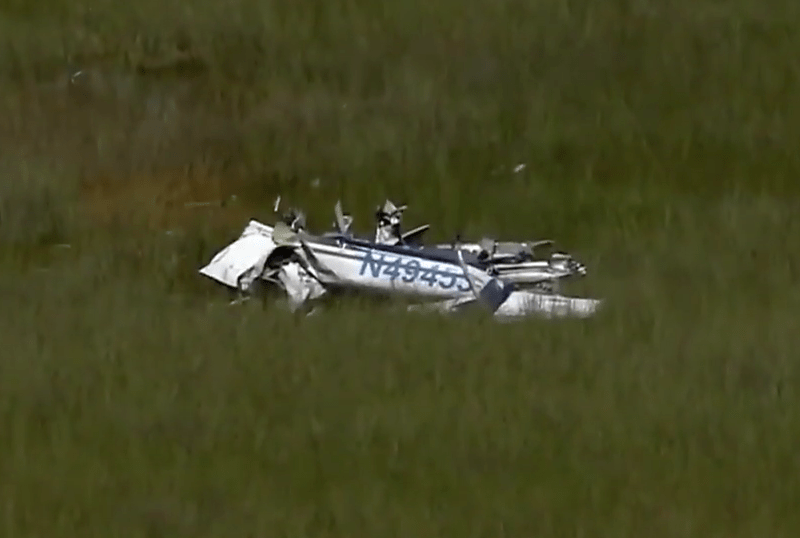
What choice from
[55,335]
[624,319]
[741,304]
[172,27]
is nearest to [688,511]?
[624,319]

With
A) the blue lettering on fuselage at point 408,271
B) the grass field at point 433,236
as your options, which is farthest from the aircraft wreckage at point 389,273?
the grass field at point 433,236

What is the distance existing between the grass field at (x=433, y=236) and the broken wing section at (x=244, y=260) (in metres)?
0.10

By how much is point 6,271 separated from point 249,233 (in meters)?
1.24

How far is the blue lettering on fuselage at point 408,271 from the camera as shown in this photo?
5.92 meters

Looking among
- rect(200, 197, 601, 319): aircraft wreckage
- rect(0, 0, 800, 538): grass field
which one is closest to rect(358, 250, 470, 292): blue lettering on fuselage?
rect(200, 197, 601, 319): aircraft wreckage

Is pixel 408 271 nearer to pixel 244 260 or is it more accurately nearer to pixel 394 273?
pixel 394 273

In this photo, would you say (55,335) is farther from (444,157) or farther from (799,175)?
(799,175)

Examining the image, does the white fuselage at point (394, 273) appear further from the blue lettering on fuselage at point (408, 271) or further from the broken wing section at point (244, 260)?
the broken wing section at point (244, 260)

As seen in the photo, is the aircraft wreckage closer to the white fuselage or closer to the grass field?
the white fuselage

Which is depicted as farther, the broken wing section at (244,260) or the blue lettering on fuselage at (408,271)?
the broken wing section at (244,260)

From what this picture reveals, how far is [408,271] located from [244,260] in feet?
2.63

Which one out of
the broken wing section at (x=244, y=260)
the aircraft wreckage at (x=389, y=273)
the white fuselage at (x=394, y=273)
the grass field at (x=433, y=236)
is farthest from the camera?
the broken wing section at (x=244, y=260)

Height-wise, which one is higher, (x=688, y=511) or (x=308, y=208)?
(x=308, y=208)

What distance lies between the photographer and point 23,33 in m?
7.97
